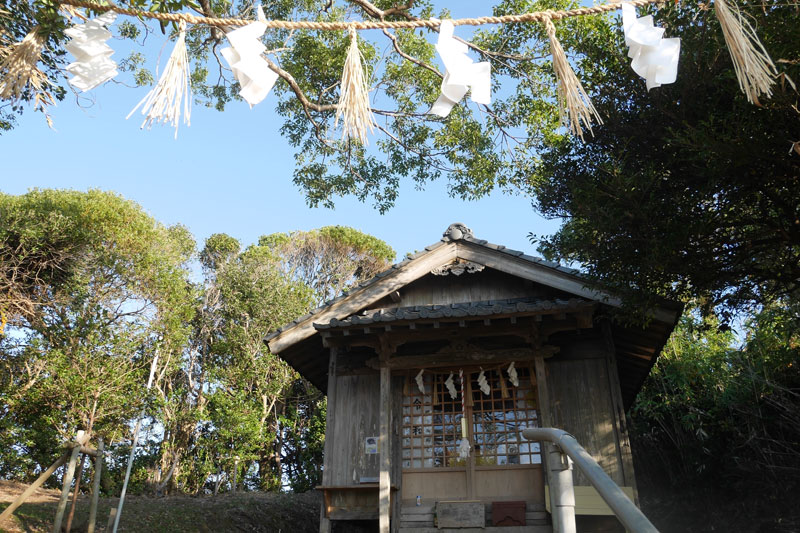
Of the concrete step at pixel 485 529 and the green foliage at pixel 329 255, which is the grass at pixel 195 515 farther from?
the green foliage at pixel 329 255

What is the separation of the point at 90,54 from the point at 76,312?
Result: 13617mm

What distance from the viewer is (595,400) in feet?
25.5

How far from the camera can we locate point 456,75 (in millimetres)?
3119

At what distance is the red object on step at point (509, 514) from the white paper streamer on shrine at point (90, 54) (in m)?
6.56

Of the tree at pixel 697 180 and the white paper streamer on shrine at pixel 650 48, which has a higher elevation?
the tree at pixel 697 180

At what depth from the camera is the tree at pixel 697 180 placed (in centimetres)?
555

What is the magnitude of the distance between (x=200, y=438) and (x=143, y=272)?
560 cm

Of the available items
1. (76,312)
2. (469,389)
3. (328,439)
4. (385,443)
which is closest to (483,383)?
(469,389)

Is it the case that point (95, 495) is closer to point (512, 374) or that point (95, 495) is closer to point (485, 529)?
point (485, 529)

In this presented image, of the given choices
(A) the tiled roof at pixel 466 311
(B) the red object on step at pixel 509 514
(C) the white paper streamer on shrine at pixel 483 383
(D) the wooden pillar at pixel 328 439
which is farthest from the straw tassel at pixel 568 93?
(D) the wooden pillar at pixel 328 439

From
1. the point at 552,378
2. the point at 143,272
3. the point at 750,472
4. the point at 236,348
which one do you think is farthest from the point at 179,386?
the point at 750,472

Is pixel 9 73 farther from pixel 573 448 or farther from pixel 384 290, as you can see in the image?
pixel 384 290

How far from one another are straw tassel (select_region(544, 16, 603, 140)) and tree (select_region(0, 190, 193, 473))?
1381 cm

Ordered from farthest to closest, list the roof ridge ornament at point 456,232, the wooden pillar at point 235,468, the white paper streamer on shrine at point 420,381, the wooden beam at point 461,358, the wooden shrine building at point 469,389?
the wooden pillar at point 235,468 → the roof ridge ornament at point 456,232 → the white paper streamer on shrine at point 420,381 → the wooden beam at point 461,358 → the wooden shrine building at point 469,389
